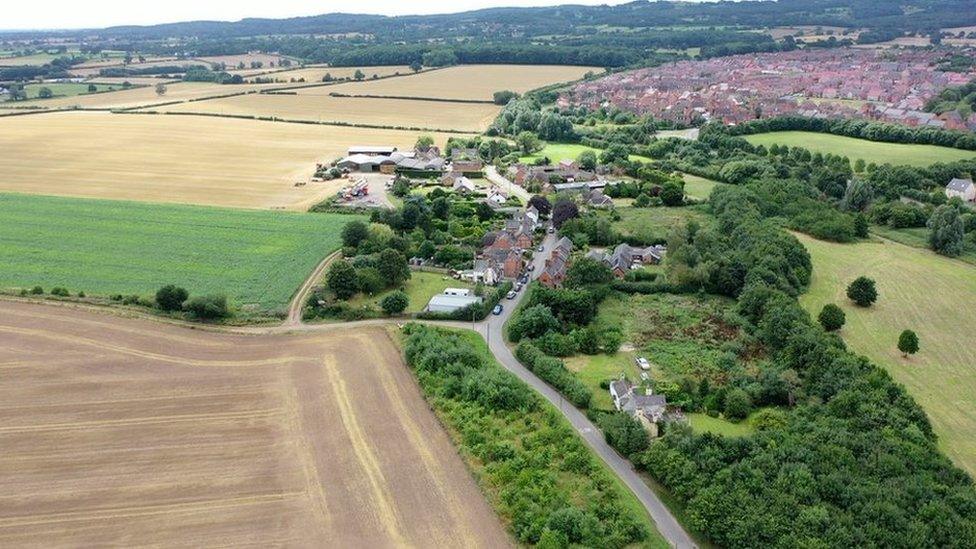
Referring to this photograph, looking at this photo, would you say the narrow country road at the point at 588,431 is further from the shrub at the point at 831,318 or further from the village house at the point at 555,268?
the shrub at the point at 831,318

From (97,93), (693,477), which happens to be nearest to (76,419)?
(693,477)

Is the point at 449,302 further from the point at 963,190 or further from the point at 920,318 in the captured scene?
the point at 963,190

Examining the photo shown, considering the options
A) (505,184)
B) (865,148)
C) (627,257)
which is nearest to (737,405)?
(627,257)

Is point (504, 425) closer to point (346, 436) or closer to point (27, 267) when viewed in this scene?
point (346, 436)

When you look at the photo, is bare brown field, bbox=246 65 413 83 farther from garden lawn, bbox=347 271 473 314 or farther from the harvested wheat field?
garden lawn, bbox=347 271 473 314

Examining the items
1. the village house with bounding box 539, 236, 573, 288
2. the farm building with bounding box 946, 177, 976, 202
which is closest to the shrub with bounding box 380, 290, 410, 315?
the village house with bounding box 539, 236, 573, 288

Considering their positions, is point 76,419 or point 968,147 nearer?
point 76,419
